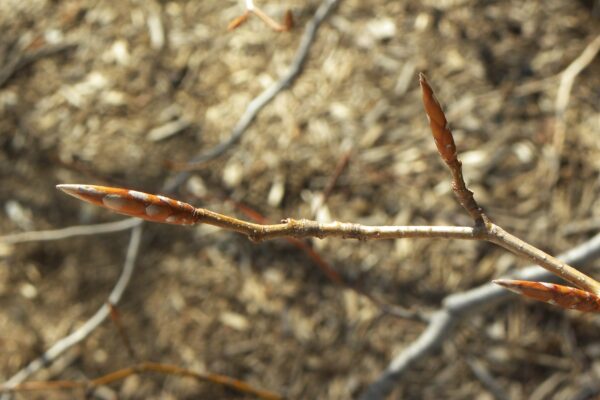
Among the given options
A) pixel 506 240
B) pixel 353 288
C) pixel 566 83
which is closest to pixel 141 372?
pixel 353 288

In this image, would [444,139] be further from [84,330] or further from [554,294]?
[84,330]

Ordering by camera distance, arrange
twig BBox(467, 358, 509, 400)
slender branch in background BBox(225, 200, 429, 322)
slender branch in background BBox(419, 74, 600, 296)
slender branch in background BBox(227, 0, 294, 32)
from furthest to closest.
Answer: twig BBox(467, 358, 509, 400), slender branch in background BBox(225, 200, 429, 322), slender branch in background BBox(227, 0, 294, 32), slender branch in background BBox(419, 74, 600, 296)

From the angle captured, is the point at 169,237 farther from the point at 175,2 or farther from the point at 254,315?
the point at 175,2

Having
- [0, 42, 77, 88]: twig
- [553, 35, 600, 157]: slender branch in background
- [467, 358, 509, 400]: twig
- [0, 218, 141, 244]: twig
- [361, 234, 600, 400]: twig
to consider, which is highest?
[553, 35, 600, 157]: slender branch in background

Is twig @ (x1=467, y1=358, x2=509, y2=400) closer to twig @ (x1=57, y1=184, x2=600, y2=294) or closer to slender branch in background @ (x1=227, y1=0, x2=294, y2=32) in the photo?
slender branch in background @ (x1=227, y1=0, x2=294, y2=32)

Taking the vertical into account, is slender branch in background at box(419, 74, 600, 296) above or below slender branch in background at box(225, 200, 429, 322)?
below

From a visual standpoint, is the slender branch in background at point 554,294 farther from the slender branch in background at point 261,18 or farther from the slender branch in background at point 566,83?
the slender branch in background at point 566,83

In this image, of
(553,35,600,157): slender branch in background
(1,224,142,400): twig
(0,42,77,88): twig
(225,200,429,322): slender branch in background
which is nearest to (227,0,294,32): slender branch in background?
(225,200,429,322): slender branch in background
